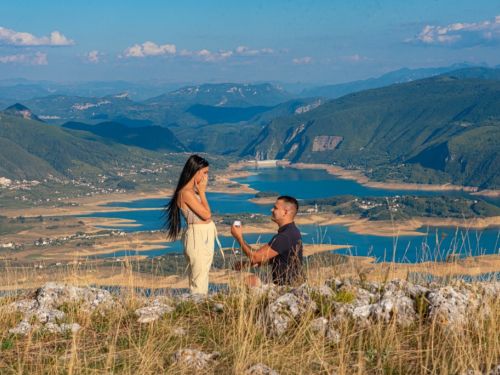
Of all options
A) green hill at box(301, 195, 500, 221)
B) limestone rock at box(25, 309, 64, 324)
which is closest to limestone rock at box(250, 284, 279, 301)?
limestone rock at box(25, 309, 64, 324)

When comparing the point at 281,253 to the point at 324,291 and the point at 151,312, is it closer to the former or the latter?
the point at 324,291

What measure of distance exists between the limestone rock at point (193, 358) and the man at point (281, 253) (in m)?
1.83

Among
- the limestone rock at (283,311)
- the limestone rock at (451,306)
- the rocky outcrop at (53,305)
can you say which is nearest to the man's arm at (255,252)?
the limestone rock at (283,311)

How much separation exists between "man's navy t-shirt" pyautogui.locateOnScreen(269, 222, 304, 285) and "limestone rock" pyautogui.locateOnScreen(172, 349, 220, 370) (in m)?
2.16

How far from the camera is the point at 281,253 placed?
7457mm

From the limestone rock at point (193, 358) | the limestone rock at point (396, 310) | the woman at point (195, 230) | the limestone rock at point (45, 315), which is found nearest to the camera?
the limestone rock at point (193, 358)

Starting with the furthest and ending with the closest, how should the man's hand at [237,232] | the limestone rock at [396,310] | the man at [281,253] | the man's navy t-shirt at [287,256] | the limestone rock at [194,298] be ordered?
the man's navy t-shirt at [287,256]
the man at [281,253]
the man's hand at [237,232]
the limestone rock at [194,298]
the limestone rock at [396,310]

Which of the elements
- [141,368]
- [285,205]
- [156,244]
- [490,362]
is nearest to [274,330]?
[141,368]

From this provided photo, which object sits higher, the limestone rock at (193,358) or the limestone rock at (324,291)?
the limestone rock at (324,291)

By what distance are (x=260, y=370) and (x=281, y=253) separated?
9.40 ft

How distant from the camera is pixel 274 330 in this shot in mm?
5574

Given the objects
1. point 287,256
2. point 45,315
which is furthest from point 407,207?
point 45,315

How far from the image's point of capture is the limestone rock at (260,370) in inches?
184

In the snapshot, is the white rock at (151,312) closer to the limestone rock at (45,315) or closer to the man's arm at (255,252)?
the limestone rock at (45,315)
